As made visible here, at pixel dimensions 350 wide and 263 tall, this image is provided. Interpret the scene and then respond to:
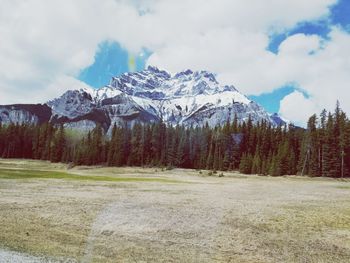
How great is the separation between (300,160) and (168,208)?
307ft

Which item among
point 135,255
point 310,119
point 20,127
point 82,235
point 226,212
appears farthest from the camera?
point 20,127

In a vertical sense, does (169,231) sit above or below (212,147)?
below

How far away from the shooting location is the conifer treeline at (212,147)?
387 feet

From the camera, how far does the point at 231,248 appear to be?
2261cm

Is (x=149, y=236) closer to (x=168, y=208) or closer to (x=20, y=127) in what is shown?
(x=168, y=208)

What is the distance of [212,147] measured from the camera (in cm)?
16012

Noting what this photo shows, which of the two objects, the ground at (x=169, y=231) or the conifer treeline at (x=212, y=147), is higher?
the conifer treeline at (x=212, y=147)

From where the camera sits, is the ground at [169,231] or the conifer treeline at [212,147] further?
the conifer treeline at [212,147]

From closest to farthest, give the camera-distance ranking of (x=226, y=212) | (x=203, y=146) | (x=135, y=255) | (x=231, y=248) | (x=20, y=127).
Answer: (x=135, y=255), (x=231, y=248), (x=226, y=212), (x=203, y=146), (x=20, y=127)

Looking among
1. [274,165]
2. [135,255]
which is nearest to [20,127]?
[274,165]

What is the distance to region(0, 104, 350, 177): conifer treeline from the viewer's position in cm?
11794

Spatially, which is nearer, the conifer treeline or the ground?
the ground

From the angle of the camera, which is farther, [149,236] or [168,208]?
[168,208]

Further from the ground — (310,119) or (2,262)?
(310,119)
